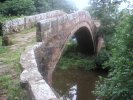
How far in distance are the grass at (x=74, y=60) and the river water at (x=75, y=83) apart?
70cm

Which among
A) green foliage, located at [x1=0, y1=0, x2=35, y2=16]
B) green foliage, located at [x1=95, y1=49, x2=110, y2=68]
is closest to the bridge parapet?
green foliage, located at [x1=95, y1=49, x2=110, y2=68]

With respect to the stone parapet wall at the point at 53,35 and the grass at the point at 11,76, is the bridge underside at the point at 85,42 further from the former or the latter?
the grass at the point at 11,76

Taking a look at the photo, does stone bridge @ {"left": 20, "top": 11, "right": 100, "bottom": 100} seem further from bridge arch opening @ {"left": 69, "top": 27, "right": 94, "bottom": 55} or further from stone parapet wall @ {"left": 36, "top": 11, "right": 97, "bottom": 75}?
bridge arch opening @ {"left": 69, "top": 27, "right": 94, "bottom": 55}

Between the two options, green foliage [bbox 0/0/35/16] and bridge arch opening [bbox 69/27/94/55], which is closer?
green foliage [bbox 0/0/35/16]

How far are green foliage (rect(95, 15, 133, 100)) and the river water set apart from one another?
18.1 ft

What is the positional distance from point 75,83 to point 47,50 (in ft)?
22.6

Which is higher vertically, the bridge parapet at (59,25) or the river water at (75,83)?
the bridge parapet at (59,25)

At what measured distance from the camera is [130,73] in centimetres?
989

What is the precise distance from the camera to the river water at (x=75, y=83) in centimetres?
1681

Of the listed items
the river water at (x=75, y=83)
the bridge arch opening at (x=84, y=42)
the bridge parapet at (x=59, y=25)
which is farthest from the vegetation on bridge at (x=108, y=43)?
the bridge parapet at (x=59, y=25)

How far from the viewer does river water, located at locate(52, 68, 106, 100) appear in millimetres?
16812

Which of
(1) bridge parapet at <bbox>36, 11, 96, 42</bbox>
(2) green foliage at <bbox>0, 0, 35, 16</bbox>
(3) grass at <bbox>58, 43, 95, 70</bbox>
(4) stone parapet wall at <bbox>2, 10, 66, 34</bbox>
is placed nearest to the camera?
(1) bridge parapet at <bbox>36, 11, 96, 42</bbox>

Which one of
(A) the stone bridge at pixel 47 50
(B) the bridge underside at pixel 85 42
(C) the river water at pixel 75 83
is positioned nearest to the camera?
(A) the stone bridge at pixel 47 50

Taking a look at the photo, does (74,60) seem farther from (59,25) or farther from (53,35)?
(53,35)
